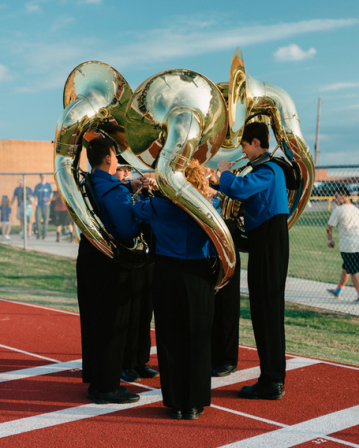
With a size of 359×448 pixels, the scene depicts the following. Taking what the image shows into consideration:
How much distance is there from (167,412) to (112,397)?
0.44 meters

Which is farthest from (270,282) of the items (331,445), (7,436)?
(7,436)

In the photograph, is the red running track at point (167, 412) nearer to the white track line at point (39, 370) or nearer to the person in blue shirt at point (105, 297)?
the white track line at point (39, 370)

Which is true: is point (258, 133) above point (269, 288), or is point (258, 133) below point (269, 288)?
above

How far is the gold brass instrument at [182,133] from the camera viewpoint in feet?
11.9

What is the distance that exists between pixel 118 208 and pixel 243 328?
3.74 m

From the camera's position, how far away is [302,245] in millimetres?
17672

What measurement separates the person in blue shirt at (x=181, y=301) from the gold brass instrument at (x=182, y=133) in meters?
0.13

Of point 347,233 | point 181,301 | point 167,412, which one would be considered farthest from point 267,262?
point 347,233

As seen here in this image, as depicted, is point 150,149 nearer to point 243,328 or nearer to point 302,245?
point 243,328

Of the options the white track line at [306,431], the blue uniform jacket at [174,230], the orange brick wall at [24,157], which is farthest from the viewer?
the orange brick wall at [24,157]

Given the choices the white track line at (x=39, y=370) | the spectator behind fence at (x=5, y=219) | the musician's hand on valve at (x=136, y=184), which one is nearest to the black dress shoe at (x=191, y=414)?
the white track line at (x=39, y=370)

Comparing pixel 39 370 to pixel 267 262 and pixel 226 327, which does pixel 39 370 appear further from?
pixel 267 262

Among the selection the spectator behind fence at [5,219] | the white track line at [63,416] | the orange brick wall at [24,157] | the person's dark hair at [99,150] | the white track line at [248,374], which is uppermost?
the orange brick wall at [24,157]

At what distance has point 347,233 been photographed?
8703mm
